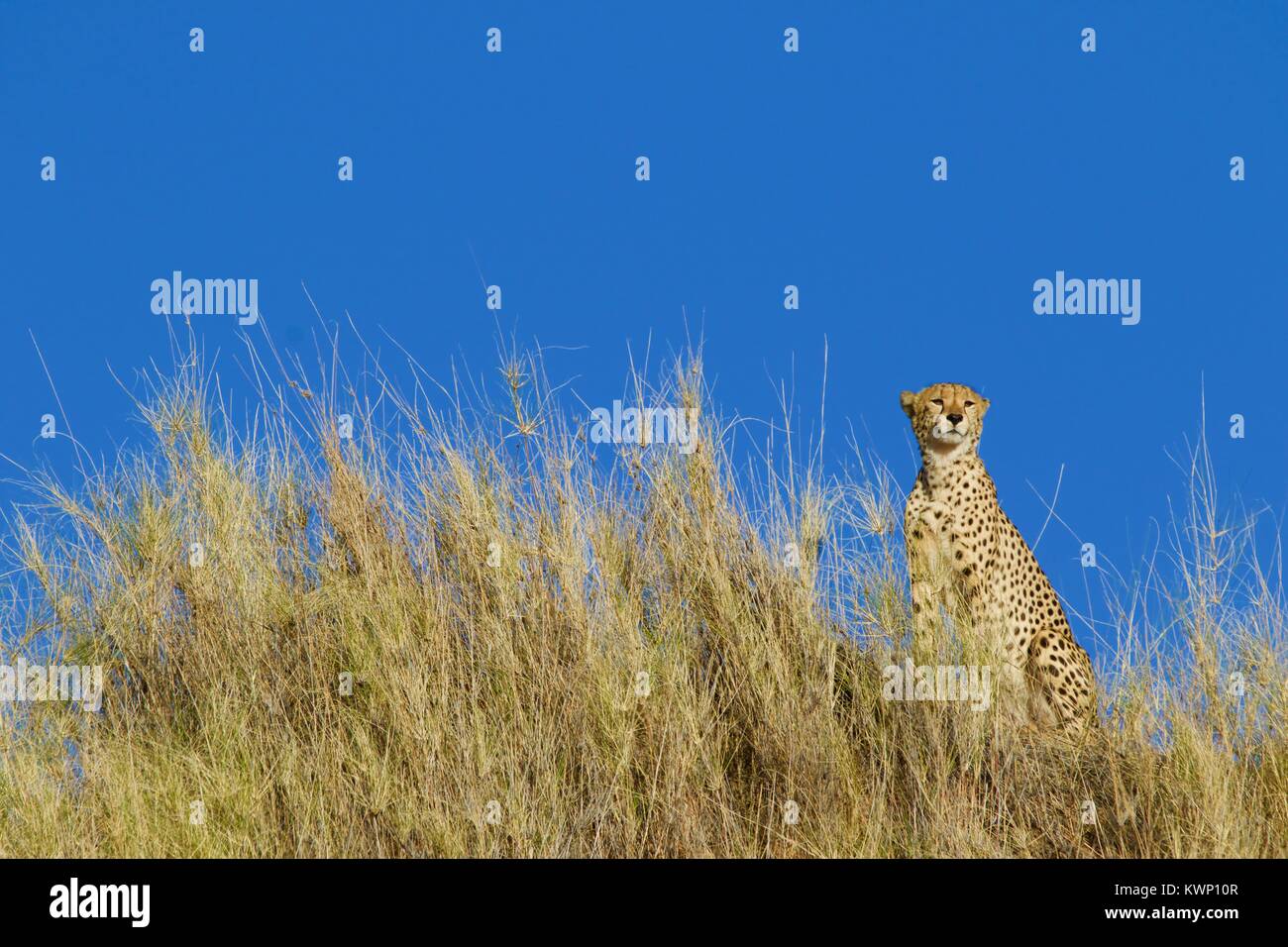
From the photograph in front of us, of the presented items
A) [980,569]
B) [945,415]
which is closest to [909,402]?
[945,415]

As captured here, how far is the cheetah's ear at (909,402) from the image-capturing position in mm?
6703

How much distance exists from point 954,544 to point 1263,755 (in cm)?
153

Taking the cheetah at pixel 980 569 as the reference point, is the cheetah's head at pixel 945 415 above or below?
above

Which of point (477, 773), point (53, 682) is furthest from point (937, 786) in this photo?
point (53, 682)

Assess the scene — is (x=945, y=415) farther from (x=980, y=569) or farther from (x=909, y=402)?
(x=980, y=569)

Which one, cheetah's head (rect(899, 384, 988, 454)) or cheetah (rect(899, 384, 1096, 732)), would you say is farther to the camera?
cheetah's head (rect(899, 384, 988, 454))

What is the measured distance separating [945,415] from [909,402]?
0.65 ft

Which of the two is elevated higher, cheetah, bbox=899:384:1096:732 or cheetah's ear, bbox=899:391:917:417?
cheetah's ear, bbox=899:391:917:417

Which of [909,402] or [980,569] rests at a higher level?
[909,402]

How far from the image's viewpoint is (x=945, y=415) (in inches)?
260

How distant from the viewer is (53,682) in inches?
Answer: 248

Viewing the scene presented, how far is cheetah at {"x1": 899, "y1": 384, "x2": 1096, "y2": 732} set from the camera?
6.43m

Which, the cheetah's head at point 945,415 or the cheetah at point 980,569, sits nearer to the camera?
the cheetah at point 980,569
